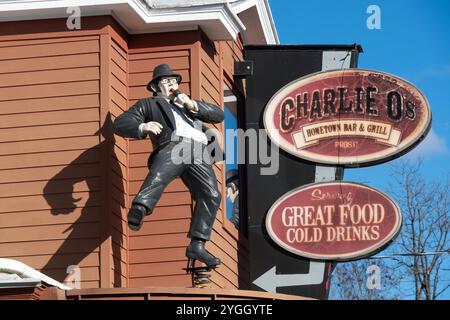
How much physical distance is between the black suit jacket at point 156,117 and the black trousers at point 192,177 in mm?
183

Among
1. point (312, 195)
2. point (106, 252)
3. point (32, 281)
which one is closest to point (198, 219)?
point (106, 252)

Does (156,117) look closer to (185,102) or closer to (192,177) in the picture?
(185,102)

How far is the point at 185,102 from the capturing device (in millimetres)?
14523

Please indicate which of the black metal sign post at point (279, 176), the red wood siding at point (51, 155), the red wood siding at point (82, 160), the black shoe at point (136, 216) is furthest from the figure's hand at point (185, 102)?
the black metal sign post at point (279, 176)

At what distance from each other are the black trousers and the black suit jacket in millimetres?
183

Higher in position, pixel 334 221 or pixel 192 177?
pixel 192 177

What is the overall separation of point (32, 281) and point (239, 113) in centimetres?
684

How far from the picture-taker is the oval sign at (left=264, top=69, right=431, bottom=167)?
17.5 m

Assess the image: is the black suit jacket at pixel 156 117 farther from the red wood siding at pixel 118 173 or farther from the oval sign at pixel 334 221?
the oval sign at pixel 334 221

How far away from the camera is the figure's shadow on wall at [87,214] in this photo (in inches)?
584

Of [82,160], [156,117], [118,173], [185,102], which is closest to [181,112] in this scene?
[185,102]

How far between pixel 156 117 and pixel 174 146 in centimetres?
47

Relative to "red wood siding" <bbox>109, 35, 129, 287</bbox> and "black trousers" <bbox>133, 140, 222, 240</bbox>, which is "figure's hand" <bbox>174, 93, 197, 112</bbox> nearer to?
"black trousers" <bbox>133, 140, 222, 240</bbox>
